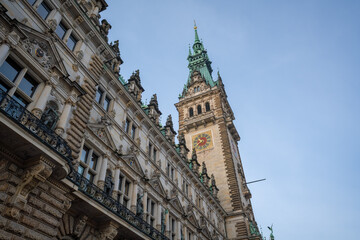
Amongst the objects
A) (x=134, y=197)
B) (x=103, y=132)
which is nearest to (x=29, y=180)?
(x=103, y=132)

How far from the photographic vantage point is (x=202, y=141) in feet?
154

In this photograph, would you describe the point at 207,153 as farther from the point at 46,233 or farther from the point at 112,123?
the point at 46,233

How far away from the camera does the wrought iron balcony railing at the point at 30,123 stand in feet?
30.7

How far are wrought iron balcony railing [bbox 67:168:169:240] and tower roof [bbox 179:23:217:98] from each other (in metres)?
42.1

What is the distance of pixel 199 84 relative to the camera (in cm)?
5716

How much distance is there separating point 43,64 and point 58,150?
4.21 metres

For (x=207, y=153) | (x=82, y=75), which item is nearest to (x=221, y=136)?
(x=207, y=153)

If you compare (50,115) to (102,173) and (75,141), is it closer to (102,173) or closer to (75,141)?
(75,141)

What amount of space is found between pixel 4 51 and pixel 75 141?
4705 millimetres

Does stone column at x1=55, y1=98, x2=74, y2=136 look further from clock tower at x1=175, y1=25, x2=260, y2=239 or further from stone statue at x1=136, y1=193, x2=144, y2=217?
clock tower at x1=175, y1=25, x2=260, y2=239

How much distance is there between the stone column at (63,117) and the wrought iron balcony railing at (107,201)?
184 centimetres

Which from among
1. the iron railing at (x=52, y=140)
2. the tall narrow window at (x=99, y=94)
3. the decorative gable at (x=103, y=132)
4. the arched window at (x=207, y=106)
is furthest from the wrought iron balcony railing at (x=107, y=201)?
the arched window at (x=207, y=106)

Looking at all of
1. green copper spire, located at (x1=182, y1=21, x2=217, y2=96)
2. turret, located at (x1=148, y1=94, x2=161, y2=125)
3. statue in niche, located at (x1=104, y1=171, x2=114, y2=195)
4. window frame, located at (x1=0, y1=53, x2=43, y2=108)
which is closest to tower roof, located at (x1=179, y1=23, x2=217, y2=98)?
green copper spire, located at (x1=182, y1=21, x2=217, y2=96)

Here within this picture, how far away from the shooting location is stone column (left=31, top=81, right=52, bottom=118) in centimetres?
1129
